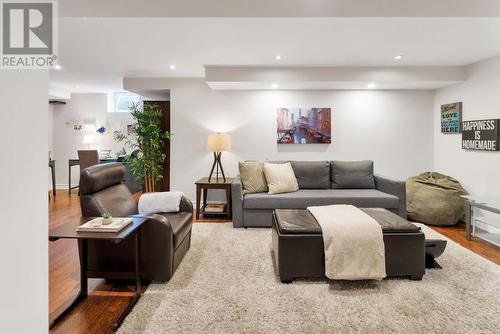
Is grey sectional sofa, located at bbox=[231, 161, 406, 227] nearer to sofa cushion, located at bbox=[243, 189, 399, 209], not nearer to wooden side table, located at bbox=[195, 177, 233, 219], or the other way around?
sofa cushion, located at bbox=[243, 189, 399, 209]

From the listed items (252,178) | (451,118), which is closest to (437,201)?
(451,118)

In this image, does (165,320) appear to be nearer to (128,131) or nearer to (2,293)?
(2,293)

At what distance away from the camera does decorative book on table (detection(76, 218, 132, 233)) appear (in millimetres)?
1854

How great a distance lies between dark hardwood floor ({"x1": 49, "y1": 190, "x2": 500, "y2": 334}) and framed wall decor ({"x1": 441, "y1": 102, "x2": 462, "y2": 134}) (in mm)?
1753

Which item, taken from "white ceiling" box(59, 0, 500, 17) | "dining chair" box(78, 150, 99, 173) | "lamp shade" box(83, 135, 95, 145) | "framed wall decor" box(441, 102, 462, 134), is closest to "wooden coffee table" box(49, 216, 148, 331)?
"white ceiling" box(59, 0, 500, 17)

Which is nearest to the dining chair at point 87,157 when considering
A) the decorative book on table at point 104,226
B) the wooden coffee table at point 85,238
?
the wooden coffee table at point 85,238

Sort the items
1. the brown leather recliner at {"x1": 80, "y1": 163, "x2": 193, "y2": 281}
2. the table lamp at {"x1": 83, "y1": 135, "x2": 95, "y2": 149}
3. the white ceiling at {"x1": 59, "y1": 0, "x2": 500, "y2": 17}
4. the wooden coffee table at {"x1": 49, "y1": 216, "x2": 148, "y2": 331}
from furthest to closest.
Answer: the table lamp at {"x1": 83, "y1": 135, "x2": 95, "y2": 149}, the brown leather recliner at {"x1": 80, "y1": 163, "x2": 193, "y2": 281}, the white ceiling at {"x1": 59, "y1": 0, "x2": 500, "y2": 17}, the wooden coffee table at {"x1": 49, "y1": 216, "x2": 148, "y2": 331}

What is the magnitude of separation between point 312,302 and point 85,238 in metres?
1.66

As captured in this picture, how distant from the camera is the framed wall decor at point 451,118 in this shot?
4.26 metres

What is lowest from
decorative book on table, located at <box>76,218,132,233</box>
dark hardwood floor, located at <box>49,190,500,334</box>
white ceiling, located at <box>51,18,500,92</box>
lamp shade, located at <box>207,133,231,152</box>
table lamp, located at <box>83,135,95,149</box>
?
dark hardwood floor, located at <box>49,190,500,334</box>

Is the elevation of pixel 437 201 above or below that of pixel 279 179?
below

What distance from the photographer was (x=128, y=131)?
6.82 meters

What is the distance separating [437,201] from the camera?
13.2 ft

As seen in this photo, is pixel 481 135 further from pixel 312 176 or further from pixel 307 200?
pixel 307 200
